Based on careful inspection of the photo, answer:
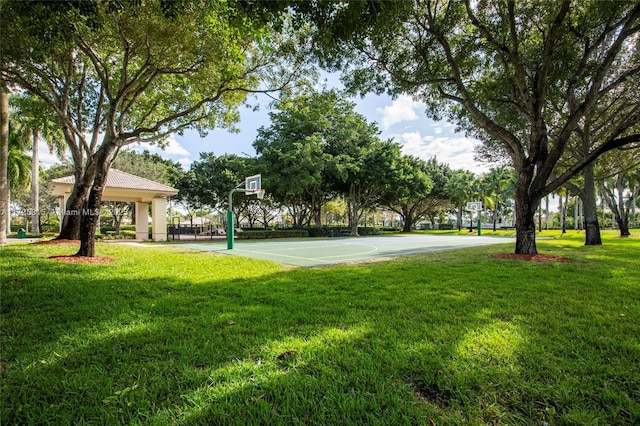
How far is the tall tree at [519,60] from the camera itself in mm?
7836

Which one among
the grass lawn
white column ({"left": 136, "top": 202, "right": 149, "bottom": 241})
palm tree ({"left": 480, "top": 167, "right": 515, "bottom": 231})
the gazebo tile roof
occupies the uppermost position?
palm tree ({"left": 480, "top": 167, "right": 515, "bottom": 231})

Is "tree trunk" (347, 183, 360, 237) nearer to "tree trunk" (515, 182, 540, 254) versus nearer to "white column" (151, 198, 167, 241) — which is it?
"white column" (151, 198, 167, 241)

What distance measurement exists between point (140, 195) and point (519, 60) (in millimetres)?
20093

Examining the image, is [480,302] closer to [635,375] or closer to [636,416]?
[635,375]

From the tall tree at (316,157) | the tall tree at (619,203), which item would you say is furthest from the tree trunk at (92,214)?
the tall tree at (619,203)

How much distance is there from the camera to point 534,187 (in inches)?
347

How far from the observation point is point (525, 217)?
9125 mm

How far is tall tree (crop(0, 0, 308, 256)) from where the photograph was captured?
5035 millimetres

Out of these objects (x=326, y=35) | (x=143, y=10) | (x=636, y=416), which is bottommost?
(x=636, y=416)

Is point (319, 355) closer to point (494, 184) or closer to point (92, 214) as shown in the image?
point (92, 214)

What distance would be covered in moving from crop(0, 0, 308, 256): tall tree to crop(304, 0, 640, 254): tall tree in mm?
2550

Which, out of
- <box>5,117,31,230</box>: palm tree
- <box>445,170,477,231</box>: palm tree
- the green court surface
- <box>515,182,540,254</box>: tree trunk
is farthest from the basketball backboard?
<box>445,170,477,231</box>: palm tree

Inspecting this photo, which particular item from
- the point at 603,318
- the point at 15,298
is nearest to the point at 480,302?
the point at 603,318

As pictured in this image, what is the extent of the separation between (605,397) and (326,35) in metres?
4.92
